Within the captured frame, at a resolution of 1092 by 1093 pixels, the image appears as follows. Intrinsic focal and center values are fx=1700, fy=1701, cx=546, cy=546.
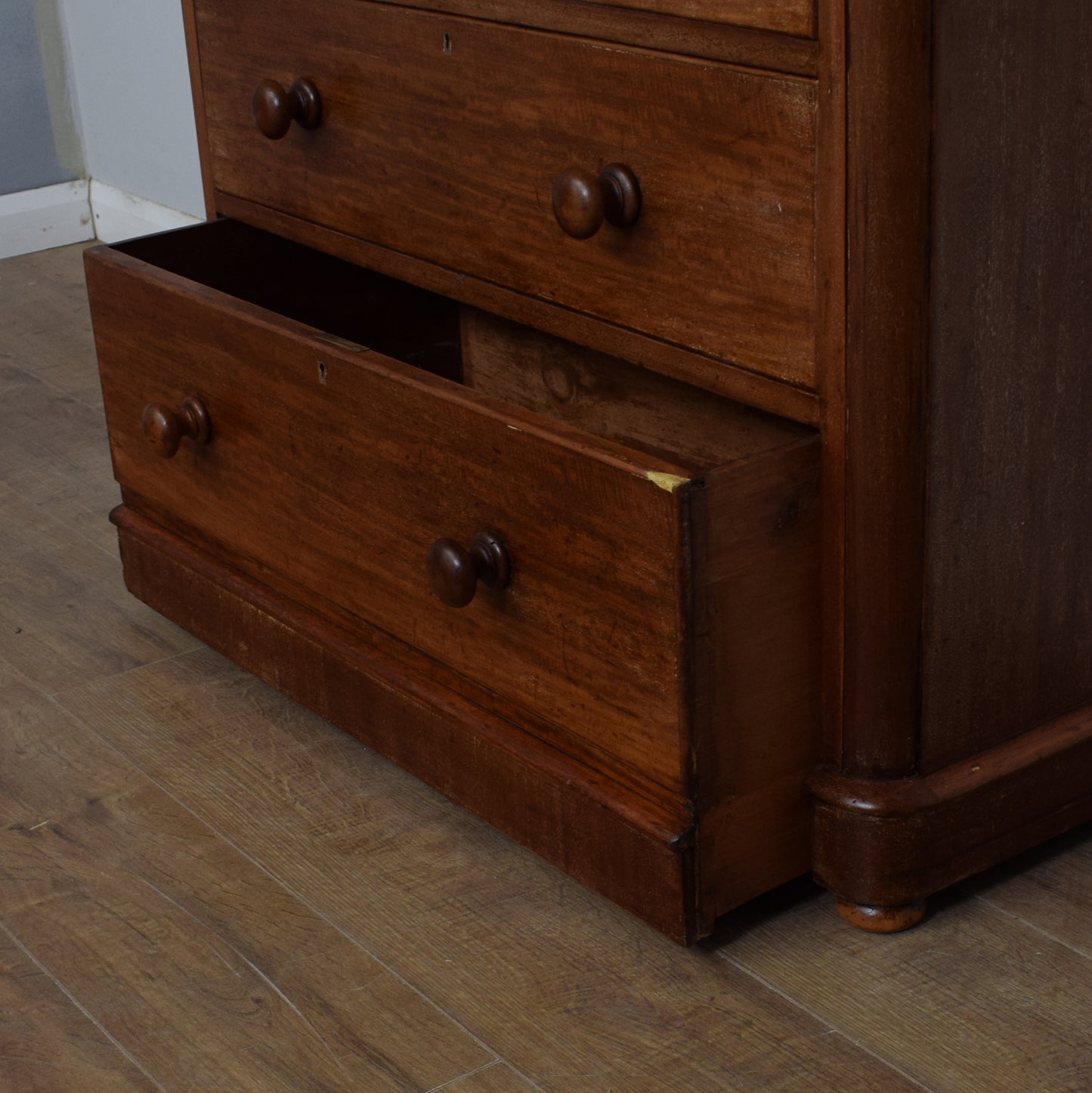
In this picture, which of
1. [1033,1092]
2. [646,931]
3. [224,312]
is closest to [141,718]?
[224,312]

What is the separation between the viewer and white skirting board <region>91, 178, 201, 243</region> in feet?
8.31

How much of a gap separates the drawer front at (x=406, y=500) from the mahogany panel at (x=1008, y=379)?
172 mm

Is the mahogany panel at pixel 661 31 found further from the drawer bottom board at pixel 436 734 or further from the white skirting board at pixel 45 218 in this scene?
the white skirting board at pixel 45 218

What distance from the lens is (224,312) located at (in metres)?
1.24

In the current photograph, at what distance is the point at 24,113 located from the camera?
264cm

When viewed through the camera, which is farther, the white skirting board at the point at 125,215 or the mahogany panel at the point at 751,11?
the white skirting board at the point at 125,215

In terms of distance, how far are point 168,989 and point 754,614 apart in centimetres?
43

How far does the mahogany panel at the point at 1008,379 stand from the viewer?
889 millimetres

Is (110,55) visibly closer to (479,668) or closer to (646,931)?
(479,668)

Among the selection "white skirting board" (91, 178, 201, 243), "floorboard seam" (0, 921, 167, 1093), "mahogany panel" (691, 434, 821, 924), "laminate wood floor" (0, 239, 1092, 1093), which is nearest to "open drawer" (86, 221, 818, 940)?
"mahogany panel" (691, 434, 821, 924)

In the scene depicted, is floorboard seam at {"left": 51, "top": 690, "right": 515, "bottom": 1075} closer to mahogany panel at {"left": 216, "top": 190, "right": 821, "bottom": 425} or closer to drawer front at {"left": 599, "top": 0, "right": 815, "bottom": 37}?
mahogany panel at {"left": 216, "top": 190, "right": 821, "bottom": 425}

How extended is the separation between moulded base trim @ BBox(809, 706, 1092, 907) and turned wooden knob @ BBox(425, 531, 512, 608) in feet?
0.77

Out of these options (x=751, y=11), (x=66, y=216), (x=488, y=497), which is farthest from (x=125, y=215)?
(x=751, y=11)

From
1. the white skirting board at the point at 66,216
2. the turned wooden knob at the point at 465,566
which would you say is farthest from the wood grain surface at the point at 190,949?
the white skirting board at the point at 66,216
